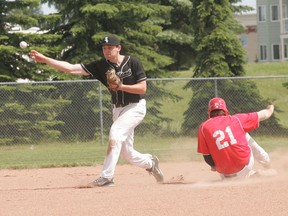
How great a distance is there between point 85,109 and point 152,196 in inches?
471

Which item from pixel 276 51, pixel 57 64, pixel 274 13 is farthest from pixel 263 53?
pixel 57 64

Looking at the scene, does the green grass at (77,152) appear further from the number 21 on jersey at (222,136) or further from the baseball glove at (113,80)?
the number 21 on jersey at (222,136)

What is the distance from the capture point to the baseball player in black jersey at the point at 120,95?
10602 millimetres

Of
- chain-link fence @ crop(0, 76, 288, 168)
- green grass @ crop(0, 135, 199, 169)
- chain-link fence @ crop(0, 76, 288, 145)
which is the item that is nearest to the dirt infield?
green grass @ crop(0, 135, 199, 169)

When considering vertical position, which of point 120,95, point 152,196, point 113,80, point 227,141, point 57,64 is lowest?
point 152,196

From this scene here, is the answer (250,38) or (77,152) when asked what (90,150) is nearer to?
(77,152)

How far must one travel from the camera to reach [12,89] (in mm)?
20422

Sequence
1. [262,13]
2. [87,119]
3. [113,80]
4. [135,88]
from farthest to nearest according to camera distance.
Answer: [262,13] → [87,119] → [135,88] → [113,80]

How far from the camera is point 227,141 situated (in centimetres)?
1029

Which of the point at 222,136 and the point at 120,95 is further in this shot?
the point at 120,95

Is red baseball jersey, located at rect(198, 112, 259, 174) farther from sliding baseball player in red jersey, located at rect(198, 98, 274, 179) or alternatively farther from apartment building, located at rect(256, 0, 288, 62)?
apartment building, located at rect(256, 0, 288, 62)

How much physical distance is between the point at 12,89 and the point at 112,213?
1272 centimetres

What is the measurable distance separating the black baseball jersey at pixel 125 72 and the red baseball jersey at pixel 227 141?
1109 mm

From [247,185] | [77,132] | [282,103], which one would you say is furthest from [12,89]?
[247,185]
